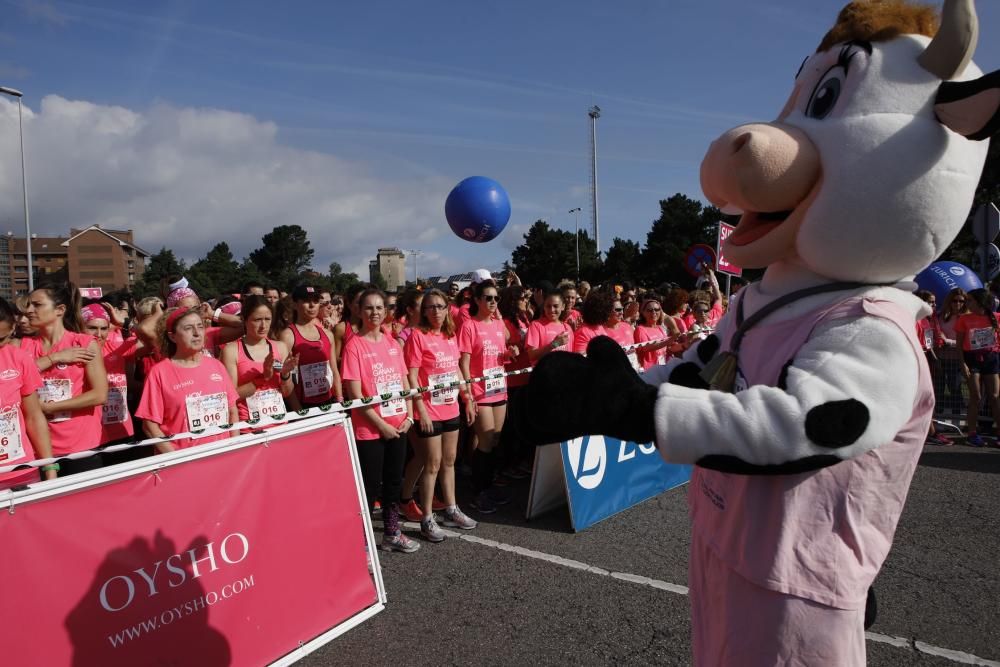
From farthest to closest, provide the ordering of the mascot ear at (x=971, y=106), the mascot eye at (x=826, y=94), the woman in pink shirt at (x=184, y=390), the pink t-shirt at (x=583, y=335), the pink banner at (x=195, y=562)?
the pink t-shirt at (x=583, y=335) < the woman in pink shirt at (x=184, y=390) < the pink banner at (x=195, y=562) < the mascot eye at (x=826, y=94) < the mascot ear at (x=971, y=106)

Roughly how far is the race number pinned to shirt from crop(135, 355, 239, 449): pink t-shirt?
1.05 meters

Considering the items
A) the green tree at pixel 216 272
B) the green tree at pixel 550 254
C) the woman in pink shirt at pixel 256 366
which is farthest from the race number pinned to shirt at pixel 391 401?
the green tree at pixel 216 272

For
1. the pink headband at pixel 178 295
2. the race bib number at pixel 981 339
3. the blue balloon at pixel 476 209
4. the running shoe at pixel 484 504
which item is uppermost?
the blue balloon at pixel 476 209

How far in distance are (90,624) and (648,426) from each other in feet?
7.75

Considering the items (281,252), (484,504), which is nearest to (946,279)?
(484,504)

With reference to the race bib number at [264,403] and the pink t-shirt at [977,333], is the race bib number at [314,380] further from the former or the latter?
the pink t-shirt at [977,333]

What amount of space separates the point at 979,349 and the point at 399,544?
293 inches

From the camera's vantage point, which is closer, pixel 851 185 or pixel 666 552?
pixel 851 185

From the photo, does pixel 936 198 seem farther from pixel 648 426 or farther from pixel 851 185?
pixel 648 426

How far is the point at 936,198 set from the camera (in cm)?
143

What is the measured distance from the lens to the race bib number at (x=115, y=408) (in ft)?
15.8

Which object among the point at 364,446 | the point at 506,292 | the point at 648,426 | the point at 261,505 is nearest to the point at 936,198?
the point at 648,426

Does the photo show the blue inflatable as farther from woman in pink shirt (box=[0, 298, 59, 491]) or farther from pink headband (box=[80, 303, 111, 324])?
woman in pink shirt (box=[0, 298, 59, 491])

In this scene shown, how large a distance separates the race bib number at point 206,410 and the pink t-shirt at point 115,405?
1.41 m
